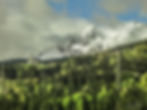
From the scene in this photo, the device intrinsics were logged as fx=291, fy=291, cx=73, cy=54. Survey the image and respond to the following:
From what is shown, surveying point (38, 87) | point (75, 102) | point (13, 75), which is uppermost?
point (13, 75)

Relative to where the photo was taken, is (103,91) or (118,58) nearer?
(103,91)

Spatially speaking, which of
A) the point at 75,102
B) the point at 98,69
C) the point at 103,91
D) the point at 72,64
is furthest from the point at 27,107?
the point at 72,64

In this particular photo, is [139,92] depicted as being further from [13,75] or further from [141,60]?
[13,75]

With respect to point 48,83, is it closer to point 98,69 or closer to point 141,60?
point 98,69

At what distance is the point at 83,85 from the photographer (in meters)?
140

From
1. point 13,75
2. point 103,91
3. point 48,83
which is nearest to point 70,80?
point 48,83

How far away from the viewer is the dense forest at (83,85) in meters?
105

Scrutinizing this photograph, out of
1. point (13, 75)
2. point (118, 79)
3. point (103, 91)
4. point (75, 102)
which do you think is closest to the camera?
point (75, 102)

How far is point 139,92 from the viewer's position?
111 metres

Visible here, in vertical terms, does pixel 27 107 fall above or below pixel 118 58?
below

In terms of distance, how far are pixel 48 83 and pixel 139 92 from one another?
55233mm

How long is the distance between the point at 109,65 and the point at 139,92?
5498 centimetres

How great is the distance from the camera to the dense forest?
105m

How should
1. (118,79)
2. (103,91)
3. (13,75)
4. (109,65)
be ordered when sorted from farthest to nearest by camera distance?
(13,75) → (109,65) → (118,79) → (103,91)
